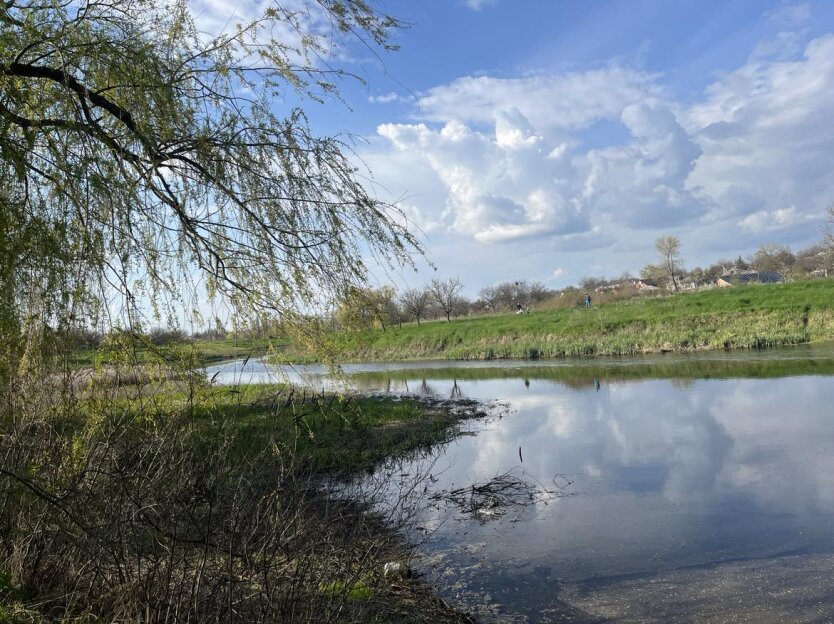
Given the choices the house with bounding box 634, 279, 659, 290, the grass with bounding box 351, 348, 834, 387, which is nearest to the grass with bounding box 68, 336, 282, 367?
the grass with bounding box 351, 348, 834, 387

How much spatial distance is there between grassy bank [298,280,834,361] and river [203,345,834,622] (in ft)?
33.9

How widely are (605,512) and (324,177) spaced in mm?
5195

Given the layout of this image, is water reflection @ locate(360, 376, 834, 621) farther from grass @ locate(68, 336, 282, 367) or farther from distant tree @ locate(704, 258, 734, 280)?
distant tree @ locate(704, 258, 734, 280)

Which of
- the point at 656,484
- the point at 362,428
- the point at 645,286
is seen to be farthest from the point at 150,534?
the point at 645,286

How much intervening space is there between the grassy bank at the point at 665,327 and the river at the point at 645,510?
407 inches

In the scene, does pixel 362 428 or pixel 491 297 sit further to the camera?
pixel 491 297

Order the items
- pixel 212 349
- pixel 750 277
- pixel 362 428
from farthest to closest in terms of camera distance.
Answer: pixel 750 277
pixel 362 428
pixel 212 349

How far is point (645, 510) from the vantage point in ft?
23.6

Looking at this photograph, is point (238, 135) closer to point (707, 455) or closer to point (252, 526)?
point (252, 526)

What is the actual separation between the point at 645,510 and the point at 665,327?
70.8 ft

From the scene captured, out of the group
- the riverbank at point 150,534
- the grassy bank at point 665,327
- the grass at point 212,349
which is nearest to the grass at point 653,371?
the grassy bank at point 665,327

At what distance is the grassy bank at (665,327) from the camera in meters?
24.0

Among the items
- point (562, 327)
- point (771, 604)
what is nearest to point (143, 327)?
point (771, 604)

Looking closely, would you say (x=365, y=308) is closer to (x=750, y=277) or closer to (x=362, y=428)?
(x=362, y=428)
